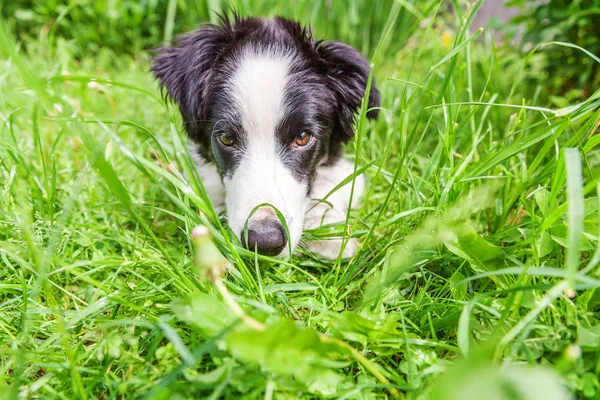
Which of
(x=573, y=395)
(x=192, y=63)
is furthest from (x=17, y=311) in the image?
(x=573, y=395)

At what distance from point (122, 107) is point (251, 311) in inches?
119

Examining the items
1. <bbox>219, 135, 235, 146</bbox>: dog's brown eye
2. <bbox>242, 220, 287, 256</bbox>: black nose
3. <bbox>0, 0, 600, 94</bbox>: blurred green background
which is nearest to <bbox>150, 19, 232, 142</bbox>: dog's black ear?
<bbox>219, 135, 235, 146</bbox>: dog's brown eye

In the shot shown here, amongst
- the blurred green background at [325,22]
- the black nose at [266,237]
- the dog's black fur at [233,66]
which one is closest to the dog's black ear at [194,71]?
the dog's black fur at [233,66]

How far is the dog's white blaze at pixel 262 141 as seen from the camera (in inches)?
70.6

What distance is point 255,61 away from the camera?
201cm

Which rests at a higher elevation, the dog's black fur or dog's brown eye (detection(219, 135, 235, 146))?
the dog's black fur

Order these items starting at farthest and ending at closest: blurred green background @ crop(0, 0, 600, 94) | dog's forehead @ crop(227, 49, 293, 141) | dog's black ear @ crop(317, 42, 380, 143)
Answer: blurred green background @ crop(0, 0, 600, 94), dog's black ear @ crop(317, 42, 380, 143), dog's forehead @ crop(227, 49, 293, 141)

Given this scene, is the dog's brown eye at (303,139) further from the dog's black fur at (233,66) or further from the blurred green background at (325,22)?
the blurred green background at (325,22)

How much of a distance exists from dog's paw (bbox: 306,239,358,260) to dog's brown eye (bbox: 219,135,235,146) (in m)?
0.61

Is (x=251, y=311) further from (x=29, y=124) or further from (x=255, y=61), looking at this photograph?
(x=29, y=124)

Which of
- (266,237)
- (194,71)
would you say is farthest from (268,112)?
(266,237)

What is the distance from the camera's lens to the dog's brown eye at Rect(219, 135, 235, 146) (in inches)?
79.0

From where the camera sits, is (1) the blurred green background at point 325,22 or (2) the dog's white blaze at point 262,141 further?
(1) the blurred green background at point 325,22

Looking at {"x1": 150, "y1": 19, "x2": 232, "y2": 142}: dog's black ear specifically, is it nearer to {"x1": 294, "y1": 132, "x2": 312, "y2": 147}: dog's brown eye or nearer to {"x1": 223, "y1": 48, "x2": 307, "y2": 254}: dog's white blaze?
{"x1": 223, "y1": 48, "x2": 307, "y2": 254}: dog's white blaze
